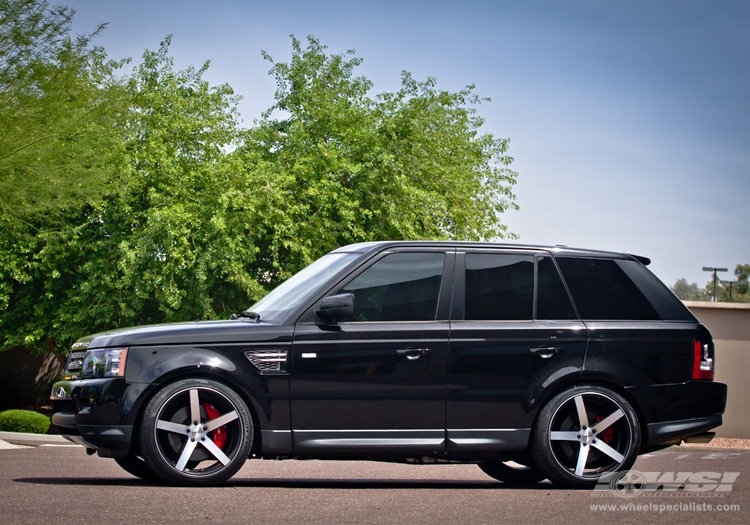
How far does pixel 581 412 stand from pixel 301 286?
2426mm

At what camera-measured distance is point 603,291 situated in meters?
9.46

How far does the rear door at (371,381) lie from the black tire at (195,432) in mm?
448

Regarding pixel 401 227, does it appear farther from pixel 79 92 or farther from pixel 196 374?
pixel 196 374

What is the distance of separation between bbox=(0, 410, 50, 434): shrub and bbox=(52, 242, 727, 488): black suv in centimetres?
1532

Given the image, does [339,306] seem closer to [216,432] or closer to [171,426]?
[216,432]

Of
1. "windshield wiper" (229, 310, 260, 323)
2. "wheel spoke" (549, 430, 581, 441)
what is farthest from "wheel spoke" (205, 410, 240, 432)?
"wheel spoke" (549, 430, 581, 441)

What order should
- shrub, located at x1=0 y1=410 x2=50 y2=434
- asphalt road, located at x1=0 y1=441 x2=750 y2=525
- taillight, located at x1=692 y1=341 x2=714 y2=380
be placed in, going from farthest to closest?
shrub, located at x1=0 y1=410 x2=50 y2=434
taillight, located at x1=692 y1=341 x2=714 y2=380
asphalt road, located at x1=0 y1=441 x2=750 y2=525

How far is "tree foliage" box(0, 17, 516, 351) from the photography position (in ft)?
99.0

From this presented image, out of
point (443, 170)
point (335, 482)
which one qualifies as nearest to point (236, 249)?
point (443, 170)

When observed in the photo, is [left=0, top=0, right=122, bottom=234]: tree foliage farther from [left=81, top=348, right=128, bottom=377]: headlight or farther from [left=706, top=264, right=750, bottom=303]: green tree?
[left=706, top=264, right=750, bottom=303]: green tree

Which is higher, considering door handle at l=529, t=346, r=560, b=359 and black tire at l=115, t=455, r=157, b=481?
door handle at l=529, t=346, r=560, b=359

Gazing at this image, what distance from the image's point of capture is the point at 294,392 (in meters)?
8.49

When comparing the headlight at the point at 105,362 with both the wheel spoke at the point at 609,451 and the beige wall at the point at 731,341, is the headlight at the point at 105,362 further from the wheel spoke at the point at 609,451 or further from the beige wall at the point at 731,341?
the beige wall at the point at 731,341

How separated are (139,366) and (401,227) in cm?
2346
